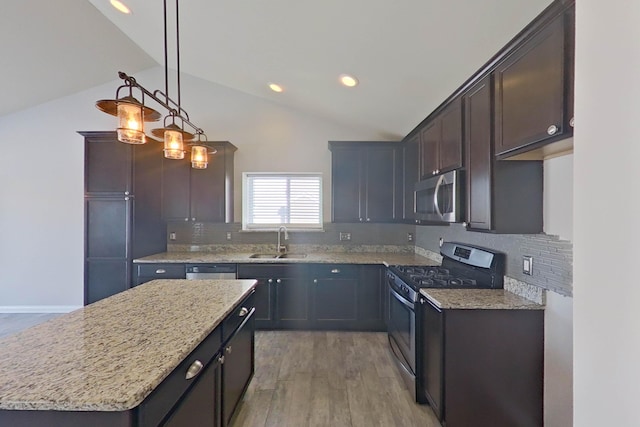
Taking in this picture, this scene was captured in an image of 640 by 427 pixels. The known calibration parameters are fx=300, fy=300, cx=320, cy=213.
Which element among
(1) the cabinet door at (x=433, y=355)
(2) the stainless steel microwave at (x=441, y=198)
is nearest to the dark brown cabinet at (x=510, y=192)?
(2) the stainless steel microwave at (x=441, y=198)

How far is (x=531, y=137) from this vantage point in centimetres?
153

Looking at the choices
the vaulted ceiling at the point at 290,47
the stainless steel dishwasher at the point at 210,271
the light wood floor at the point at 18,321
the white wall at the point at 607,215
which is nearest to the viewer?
the white wall at the point at 607,215

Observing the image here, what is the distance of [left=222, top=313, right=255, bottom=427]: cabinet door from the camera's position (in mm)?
1720

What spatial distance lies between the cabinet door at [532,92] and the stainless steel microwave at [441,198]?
1.64 ft

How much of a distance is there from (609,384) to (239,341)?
1863 mm

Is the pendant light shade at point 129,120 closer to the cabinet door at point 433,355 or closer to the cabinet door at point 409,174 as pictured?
the cabinet door at point 433,355

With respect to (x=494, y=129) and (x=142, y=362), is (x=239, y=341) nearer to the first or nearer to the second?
(x=142, y=362)

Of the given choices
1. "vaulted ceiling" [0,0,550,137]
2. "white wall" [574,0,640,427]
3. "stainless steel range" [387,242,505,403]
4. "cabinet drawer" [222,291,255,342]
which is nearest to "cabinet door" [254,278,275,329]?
"cabinet drawer" [222,291,255,342]

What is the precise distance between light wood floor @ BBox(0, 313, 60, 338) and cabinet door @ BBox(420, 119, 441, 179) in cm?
512

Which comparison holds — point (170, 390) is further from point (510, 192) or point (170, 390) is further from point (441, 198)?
point (441, 198)

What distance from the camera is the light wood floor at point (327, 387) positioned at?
2.12m

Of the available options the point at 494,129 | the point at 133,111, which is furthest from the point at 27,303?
the point at 494,129

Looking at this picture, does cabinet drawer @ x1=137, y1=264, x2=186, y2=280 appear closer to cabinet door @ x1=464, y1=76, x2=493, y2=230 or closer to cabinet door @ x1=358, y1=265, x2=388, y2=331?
cabinet door @ x1=358, y1=265, x2=388, y2=331

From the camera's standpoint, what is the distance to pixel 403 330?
100 inches
